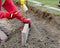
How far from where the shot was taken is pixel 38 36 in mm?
7008

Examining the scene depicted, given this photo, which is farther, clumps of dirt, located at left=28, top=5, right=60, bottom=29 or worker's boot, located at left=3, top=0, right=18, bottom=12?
clumps of dirt, located at left=28, top=5, right=60, bottom=29

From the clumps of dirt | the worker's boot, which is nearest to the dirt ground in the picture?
the clumps of dirt

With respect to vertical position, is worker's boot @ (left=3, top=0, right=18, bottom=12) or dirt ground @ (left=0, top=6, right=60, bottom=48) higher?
worker's boot @ (left=3, top=0, right=18, bottom=12)

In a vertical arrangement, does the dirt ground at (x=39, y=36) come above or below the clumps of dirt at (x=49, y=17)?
above

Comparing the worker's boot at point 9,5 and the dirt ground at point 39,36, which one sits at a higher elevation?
the worker's boot at point 9,5

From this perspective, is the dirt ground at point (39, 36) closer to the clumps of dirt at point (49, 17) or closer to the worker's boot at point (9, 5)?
the clumps of dirt at point (49, 17)

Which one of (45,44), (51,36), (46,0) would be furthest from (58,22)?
(46,0)

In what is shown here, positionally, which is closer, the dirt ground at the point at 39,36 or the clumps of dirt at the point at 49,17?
the dirt ground at the point at 39,36

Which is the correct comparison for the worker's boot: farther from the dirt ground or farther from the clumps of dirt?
the clumps of dirt

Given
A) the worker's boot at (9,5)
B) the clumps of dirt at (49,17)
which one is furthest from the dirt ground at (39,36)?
the worker's boot at (9,5)

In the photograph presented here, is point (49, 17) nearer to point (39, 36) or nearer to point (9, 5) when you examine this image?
point (39, 36)

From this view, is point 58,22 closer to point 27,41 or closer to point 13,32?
point 13,32

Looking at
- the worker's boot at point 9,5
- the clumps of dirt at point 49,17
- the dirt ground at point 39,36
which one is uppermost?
the worker's boot at point 9,5

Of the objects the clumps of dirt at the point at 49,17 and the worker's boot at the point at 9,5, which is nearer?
the worker's boot at the point at 9,5
